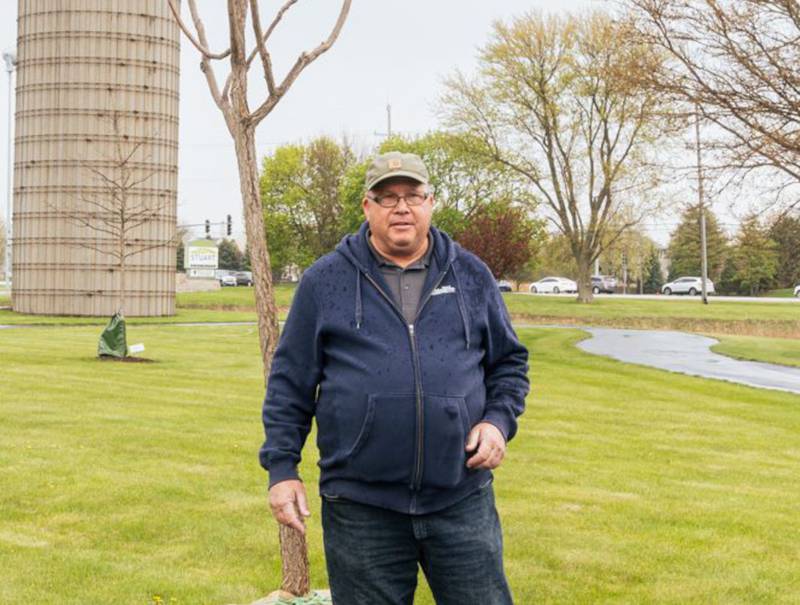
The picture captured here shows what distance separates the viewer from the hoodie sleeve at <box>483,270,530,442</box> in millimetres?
3764

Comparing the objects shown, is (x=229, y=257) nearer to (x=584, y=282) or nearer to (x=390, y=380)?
(x=584, y=282)

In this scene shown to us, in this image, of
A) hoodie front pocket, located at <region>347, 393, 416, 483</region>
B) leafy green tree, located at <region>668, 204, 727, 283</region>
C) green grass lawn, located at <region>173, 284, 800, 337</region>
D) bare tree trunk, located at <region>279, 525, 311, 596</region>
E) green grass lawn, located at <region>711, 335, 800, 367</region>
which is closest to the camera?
hoodie front pocket, located at <region>347, 393, 416, 483</region>

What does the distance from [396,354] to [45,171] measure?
145ft

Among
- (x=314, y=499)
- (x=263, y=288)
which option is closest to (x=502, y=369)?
(x=263, y=288)

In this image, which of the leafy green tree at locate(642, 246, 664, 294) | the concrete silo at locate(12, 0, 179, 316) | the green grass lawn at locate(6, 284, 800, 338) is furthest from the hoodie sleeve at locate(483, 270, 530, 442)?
the leafy green tree at locate(642, 246, 664, 294)

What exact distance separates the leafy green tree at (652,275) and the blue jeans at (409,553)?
107 meters

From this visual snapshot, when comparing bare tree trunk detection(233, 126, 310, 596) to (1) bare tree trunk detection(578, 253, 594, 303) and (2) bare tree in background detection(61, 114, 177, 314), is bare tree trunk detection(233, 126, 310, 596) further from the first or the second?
(1) bare tree trunk detection(578, 253, 594, 303)

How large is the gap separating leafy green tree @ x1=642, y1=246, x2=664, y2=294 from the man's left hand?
107085 mm

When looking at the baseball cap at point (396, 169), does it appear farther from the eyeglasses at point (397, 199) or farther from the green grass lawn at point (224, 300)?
the green grass lawn at point (224, 300)

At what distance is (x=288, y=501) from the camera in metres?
3.70

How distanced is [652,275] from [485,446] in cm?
11030

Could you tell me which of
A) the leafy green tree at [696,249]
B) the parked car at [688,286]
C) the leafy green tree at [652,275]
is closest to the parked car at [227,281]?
the parked car at [688,286]

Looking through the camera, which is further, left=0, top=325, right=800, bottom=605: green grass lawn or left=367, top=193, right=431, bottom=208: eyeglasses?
left=0, top=325, right=800, bottom=605: green grass lawn

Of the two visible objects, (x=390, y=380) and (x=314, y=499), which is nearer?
(x=390, y=380)
